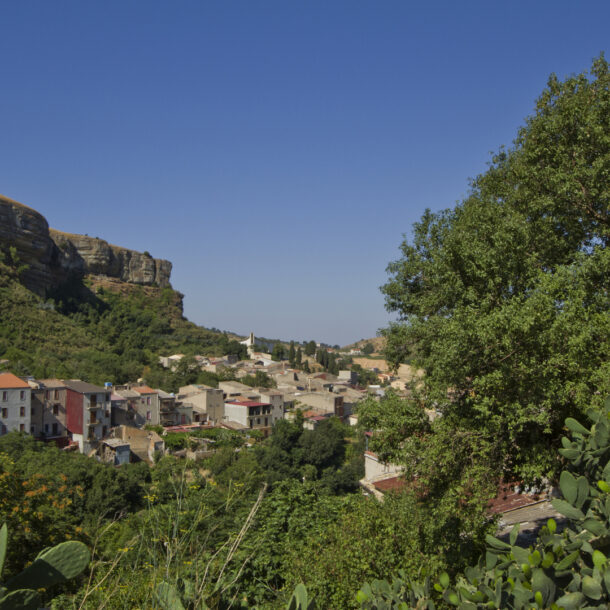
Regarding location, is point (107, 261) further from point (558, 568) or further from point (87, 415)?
point (558, 568)

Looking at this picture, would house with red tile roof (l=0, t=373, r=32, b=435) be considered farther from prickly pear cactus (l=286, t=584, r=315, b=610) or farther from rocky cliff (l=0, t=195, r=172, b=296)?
rocky cliff (l=0, t=195, r=172, b=296)

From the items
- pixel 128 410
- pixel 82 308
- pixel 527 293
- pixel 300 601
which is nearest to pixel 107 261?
pixel 82 308

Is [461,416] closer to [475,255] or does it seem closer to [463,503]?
[463,503]

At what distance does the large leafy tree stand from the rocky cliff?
67.5 meters

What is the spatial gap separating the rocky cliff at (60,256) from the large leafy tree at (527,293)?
67.5 meters

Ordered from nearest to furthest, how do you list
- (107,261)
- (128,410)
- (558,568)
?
(558,568)
(128,410)
(107,261)

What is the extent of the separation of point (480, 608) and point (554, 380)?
3585 millimetres

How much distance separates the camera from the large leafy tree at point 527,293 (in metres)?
5.30

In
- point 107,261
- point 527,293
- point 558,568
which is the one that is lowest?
point 558,568

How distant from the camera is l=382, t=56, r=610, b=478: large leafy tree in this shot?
17.4ft

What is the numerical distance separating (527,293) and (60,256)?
8050cm

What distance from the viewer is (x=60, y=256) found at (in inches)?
2968

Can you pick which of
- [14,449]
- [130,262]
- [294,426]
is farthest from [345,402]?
[130,262]

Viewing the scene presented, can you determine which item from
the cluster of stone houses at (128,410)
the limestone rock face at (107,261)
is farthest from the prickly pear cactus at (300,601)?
the limestone rock face at (107,261)
